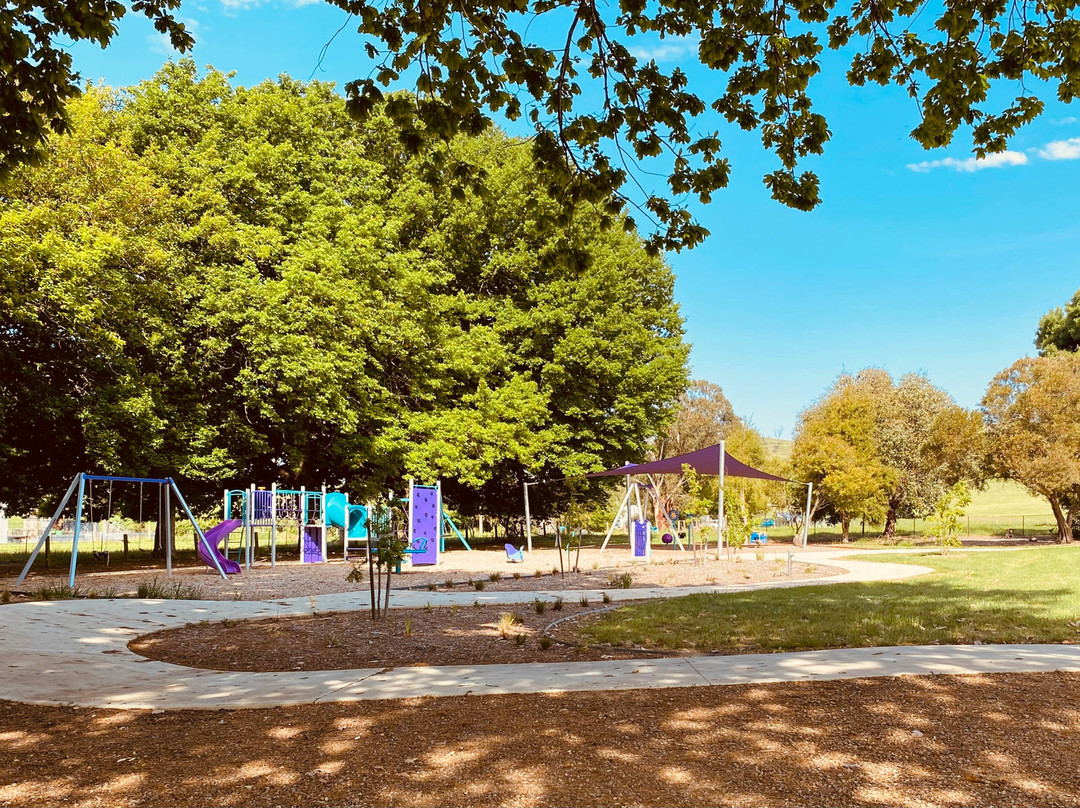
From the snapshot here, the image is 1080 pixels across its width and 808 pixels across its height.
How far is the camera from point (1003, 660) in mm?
5793

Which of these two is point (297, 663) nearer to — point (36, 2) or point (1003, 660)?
point (1003, 660)

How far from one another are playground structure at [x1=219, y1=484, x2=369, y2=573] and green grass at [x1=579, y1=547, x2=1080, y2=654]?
10.6 metres

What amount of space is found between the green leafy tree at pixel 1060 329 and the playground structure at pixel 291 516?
39391 millimetres

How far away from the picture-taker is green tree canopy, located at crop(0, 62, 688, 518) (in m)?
16.7

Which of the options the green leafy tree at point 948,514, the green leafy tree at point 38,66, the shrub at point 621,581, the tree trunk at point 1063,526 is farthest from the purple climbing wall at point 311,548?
the tree trunk at point 1063,526

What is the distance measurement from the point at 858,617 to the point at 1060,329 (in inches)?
1738

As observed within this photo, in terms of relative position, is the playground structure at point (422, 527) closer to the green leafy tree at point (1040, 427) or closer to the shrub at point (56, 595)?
the shrub at point (56, 595)

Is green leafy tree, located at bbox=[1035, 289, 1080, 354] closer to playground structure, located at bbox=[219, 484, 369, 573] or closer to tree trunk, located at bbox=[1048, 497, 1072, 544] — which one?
tree trunk, located at bbox=[1048, 497, 1072, 544]

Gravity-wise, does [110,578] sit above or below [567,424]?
below

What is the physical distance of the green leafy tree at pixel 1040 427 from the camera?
2583 cm

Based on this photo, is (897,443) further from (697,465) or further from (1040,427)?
(697,465)

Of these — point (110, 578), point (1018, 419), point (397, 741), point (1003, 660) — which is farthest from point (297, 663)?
point (1018, 419)

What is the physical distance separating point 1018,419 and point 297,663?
29229 millimetres

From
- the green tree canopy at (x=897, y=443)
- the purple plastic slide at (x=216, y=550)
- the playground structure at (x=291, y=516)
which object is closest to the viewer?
the purple plastic slide at (x=216, y=550)
